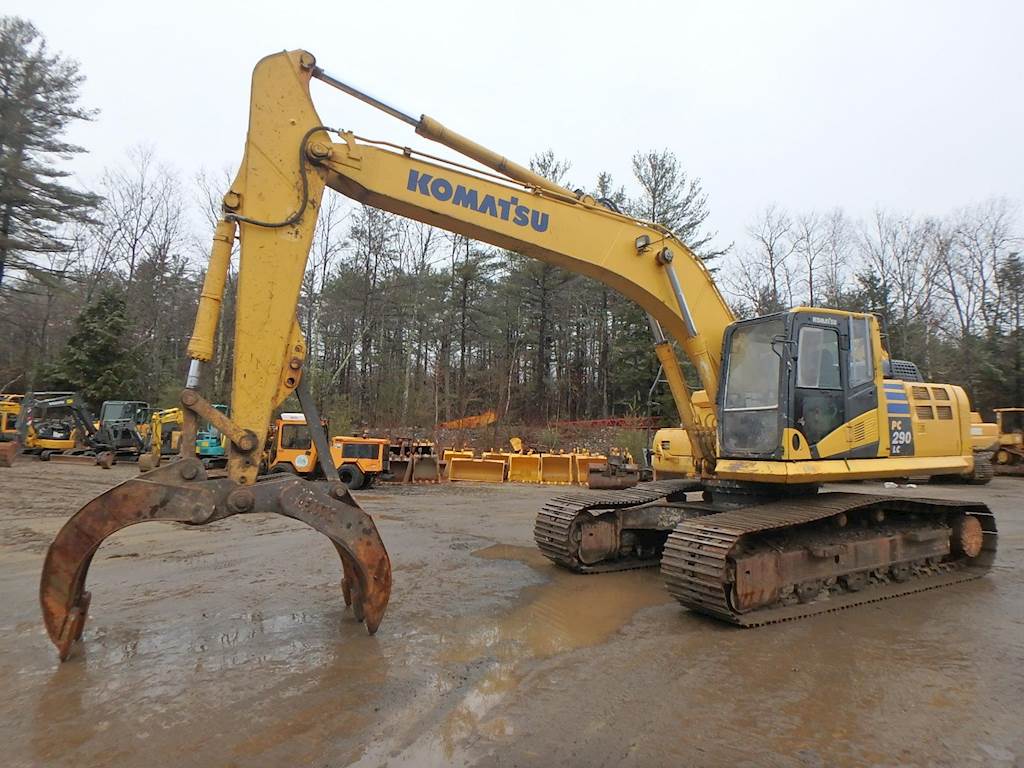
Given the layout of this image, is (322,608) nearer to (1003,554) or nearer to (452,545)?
(452,545)

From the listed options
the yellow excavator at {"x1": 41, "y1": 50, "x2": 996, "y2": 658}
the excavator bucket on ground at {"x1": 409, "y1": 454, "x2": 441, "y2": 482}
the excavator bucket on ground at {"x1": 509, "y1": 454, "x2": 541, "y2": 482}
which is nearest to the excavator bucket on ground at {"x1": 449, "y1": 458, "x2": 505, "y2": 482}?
the excavator bucket on ground at {"x1": 509, "y1": 454, "x2": 541, "y2": 482}

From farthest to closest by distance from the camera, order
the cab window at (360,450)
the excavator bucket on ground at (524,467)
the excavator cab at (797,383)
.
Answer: the excavator bucket on ground at (524,467) → the cab window at (360,450) → the excavator cab at (797,383)

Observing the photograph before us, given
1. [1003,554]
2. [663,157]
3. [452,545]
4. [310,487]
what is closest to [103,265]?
[663,157]

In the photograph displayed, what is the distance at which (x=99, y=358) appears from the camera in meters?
30.8

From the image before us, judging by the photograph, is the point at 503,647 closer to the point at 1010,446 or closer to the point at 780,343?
the point at 780,343

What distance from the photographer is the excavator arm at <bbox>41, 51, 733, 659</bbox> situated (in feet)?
12.6

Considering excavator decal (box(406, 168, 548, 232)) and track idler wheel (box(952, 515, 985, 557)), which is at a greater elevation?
excavator decal (box(406, 168, 548, 232))

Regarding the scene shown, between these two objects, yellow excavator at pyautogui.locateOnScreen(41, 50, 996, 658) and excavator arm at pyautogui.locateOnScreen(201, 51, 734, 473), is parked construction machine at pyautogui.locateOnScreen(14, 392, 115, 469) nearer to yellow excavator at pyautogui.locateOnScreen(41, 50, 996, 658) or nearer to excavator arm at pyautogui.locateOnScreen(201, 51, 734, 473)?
yellow excavator at pyautogui.locateOnScreen(41, 50, 996, 658)

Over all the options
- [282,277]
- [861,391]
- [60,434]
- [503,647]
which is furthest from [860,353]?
[60,434]

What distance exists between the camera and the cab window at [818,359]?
19.5 feet

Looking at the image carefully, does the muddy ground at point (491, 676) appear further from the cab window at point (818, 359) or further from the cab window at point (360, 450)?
the cab window at point (360, 450)

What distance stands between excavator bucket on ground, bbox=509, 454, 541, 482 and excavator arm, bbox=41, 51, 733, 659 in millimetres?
12857

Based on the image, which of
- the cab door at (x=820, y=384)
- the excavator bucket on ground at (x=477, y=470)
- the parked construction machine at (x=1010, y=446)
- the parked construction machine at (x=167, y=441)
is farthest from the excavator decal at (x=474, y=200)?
the parked construction machine at (x=1010, y=446)

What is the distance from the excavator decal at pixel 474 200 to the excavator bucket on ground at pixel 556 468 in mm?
12934
